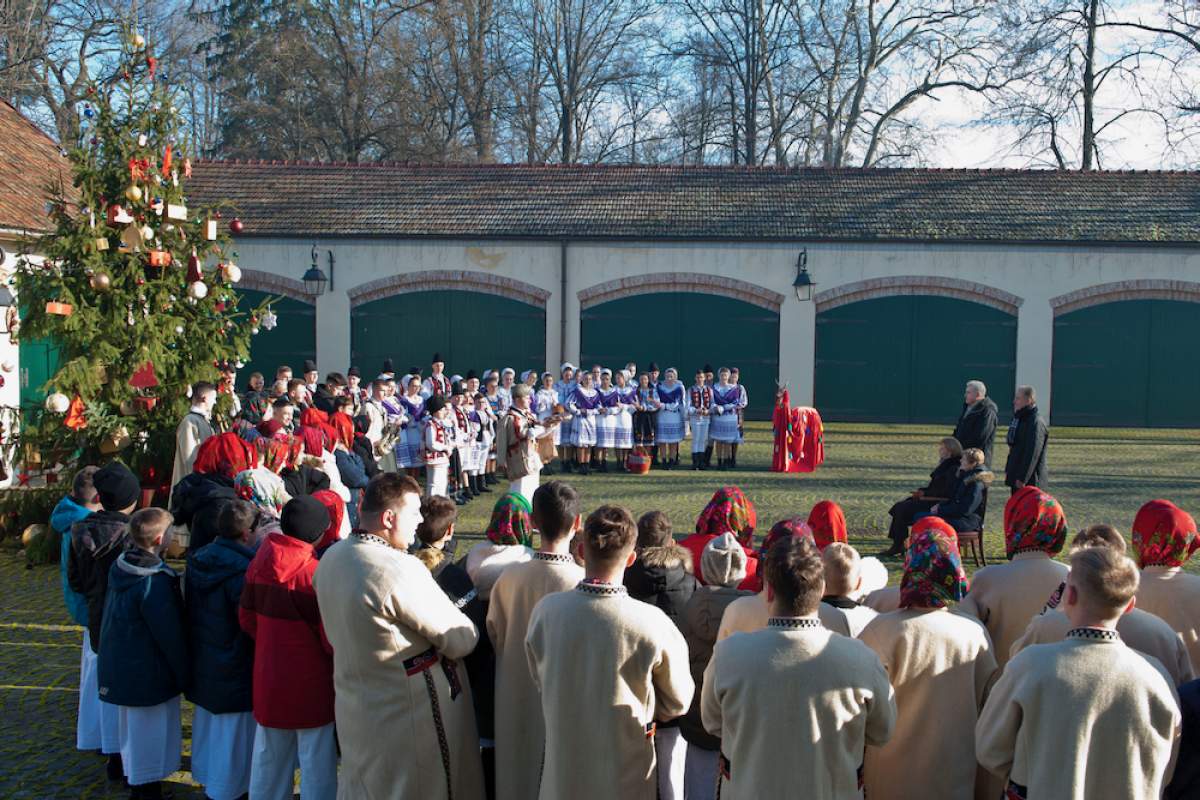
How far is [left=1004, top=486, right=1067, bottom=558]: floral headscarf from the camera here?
182 inches

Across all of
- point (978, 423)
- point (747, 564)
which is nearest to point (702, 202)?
point (978, 423)

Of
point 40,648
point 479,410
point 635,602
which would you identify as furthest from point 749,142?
point 635,602

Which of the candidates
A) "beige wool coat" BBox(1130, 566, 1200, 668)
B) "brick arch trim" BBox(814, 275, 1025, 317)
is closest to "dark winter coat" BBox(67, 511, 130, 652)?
"beige wool coat" BBox(1130, 566, 1200, 668)

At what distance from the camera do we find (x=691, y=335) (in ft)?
72.9

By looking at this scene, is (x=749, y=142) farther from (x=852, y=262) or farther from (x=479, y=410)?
(x=479, y=410)

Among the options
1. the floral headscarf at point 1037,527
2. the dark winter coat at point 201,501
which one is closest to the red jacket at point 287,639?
the dark winter coat at point 201,501

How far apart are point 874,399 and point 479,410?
10985 mm

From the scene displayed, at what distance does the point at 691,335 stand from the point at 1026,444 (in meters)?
12.1

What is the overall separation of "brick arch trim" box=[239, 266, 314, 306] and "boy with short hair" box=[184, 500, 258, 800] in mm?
18020

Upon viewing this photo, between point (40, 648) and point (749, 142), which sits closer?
point (40, 648)

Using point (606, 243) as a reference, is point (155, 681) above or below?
below

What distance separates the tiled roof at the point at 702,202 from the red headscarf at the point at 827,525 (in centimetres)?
1651

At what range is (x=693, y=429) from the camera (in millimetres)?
16281

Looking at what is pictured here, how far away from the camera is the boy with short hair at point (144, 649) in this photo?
4863mm
